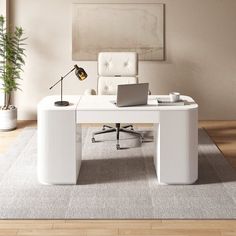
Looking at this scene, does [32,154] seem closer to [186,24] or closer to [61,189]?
[61,189]

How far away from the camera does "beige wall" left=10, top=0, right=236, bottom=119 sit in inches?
289

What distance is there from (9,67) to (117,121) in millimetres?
2892

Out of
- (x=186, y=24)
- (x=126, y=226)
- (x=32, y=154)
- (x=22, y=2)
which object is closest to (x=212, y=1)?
(x=186, y=24)

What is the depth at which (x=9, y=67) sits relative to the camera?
6.89 metres

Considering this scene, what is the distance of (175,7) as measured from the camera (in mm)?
7312

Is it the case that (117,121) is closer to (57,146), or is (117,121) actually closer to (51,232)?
(57,146)

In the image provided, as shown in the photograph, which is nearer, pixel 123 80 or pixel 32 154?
pixel 32 154

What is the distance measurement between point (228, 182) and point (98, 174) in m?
1.20

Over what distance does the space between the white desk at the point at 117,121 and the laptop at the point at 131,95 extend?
0.08 meters

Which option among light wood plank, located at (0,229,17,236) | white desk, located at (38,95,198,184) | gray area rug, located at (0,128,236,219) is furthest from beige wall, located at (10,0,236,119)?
light wood plank, located at (0,229,17,236)

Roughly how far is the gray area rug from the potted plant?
3.90 feet

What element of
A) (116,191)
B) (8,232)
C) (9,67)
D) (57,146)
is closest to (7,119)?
(9,67)

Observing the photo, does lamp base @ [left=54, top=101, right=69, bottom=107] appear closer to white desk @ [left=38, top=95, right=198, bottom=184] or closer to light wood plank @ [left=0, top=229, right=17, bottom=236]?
white desk @ [left=38, top=95, right=198, bottom=184]

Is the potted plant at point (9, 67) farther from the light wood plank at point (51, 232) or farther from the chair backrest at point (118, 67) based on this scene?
the light wood plank at point (51, 232)
